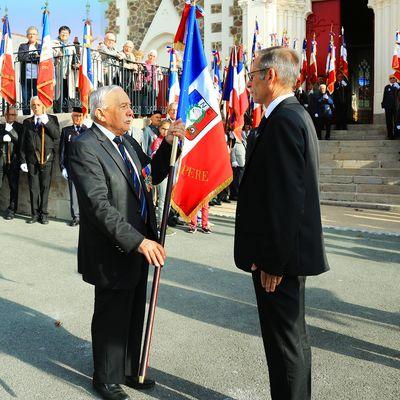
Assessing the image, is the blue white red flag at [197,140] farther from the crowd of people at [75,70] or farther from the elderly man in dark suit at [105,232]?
the crowd of people at [75,70]

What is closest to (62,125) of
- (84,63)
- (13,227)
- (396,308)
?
(84,63)

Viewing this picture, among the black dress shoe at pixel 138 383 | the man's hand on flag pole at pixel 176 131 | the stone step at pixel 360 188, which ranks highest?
the man's hand on flag pole at pixel 176 131

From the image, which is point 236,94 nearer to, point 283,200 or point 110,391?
point 110,391

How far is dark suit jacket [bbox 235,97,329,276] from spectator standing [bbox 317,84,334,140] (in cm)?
1295

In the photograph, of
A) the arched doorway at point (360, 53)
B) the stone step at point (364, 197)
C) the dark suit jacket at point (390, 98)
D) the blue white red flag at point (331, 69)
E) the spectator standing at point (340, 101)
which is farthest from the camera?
the arched doorway at point (360, 53)

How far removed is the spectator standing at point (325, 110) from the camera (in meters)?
15.0

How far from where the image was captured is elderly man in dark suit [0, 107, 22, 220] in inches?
389

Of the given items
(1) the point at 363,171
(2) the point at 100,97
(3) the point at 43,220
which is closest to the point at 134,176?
(2) the point at 100,97

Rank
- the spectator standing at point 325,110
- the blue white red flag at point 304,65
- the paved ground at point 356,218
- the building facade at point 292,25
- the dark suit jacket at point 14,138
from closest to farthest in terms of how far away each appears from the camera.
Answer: the paved ground at point 356,218 < the dark suit jacket at point 14,138 < the spectator standing at point 325,110 < the building facade at point 292,25 < the blue white red flag at point 304,65

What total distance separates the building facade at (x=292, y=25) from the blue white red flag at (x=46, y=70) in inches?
231

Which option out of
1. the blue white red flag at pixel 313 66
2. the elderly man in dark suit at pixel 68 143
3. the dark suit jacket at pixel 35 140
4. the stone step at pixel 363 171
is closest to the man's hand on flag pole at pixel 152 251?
the elderly man in dark suit at pixel 68 143

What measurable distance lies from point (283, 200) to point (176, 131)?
48.3 inches

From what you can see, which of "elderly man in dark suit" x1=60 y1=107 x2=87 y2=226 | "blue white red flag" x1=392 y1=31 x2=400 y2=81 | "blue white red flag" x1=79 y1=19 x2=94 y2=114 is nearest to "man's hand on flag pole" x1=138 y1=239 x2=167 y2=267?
"elderly man in dark suit" x1=60 y1=107 x2=87 y2=226

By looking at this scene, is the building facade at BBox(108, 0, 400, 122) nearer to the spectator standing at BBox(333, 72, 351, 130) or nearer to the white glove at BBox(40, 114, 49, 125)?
the spectator standing at BBox(333, 72, 351, 130)
